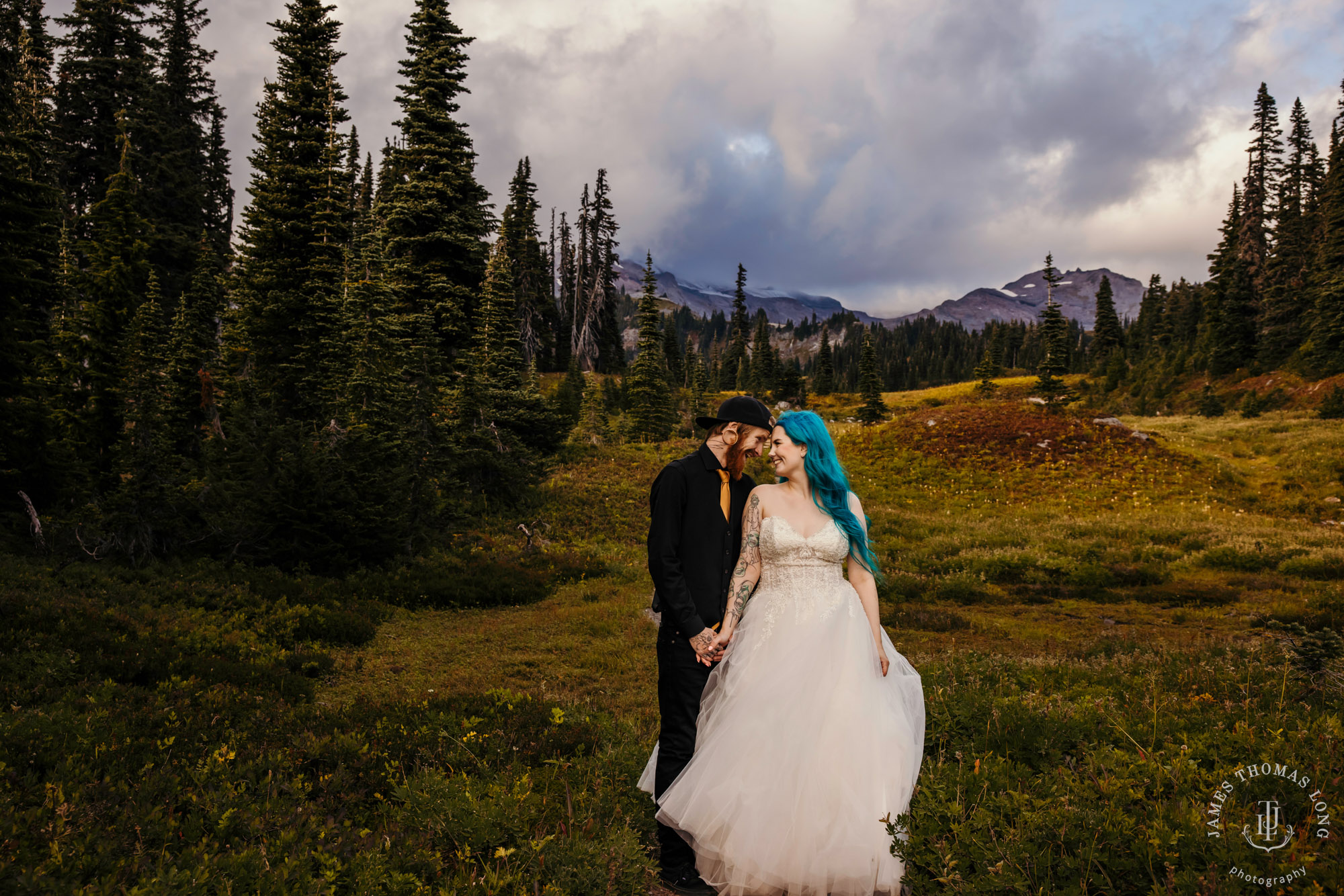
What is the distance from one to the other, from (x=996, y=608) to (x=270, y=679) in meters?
14.2

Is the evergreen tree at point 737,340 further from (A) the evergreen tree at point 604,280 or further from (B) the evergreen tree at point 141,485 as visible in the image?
(B) the evergreen tree at point 141,485

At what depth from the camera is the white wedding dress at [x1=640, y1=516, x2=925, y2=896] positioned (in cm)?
370

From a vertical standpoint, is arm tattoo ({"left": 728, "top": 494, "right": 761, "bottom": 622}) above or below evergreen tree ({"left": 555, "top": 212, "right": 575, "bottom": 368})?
below

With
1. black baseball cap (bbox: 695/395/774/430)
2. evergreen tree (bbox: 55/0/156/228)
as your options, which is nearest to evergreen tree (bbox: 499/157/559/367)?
evergreen tree (bbox: 55/0/156/228)

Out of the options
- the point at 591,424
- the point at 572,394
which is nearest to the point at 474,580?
the point at 591,424

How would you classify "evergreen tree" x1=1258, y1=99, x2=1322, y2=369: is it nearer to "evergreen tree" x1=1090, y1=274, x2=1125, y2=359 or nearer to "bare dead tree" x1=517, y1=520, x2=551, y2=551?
"evergreen tree" x1=1090, y1=274, x2=1125, y2=359

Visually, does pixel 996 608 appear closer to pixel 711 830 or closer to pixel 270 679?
pixel 711 830

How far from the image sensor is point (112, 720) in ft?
17.1

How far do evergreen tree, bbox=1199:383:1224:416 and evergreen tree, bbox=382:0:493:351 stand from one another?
165 feet

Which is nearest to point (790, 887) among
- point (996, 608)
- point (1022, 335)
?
point (996, 608)

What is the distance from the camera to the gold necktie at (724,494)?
4.39 metres

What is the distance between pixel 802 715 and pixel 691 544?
130cm

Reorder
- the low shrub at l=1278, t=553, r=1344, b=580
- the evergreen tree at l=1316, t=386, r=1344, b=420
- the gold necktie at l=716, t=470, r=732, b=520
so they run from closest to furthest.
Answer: the gold necktie at l=716, t=470, r=732, b=520
the low shrub at l=1278, t=553, r=1344, b=580
the evergreen tree at l=1316, t=386, r=1344, b=420

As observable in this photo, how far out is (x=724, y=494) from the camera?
14.5 feet
